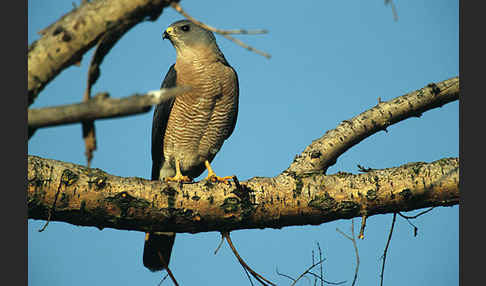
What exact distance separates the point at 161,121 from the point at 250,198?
90.8 inches

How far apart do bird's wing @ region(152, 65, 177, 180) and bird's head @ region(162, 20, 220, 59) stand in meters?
0.29

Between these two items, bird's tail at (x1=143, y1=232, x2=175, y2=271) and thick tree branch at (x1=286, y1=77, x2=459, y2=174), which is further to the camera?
bird's tail at (x1=143, y1=232, x2=175, y2=271)

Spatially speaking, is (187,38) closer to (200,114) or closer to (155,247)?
(200,114)

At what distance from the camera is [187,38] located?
17.2 ft

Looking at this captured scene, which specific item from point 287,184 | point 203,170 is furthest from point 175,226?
point 203,170

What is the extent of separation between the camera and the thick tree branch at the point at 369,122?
12.8 feet

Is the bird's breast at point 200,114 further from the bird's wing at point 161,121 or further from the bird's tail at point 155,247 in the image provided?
the bird's tail at point 155,247

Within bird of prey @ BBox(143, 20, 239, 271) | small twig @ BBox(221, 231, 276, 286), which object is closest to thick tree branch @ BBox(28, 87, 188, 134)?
small twig @ BBox(221, 231, 276, 286)

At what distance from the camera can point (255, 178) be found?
3.32 m

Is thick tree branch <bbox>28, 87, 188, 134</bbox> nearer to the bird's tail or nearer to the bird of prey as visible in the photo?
the bird's tail

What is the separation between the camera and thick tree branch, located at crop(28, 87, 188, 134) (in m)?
1.45

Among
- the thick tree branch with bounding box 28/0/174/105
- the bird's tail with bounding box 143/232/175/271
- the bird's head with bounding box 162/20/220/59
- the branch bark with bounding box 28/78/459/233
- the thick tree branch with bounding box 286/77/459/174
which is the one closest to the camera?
the thick tree branch with bounding box 28/0/174/105

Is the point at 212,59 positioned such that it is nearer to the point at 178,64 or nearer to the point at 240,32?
the point at 178,64

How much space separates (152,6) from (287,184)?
1892 mm
